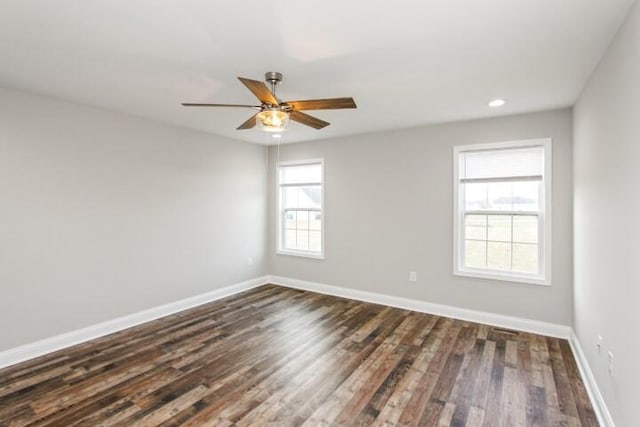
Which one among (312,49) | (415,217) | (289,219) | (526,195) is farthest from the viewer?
(289,219)

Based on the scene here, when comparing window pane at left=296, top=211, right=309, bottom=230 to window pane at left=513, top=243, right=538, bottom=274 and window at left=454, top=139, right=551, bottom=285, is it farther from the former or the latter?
window pane at left=513, top=243, right=538, bottom=274

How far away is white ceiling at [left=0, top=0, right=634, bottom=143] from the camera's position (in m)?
1.79

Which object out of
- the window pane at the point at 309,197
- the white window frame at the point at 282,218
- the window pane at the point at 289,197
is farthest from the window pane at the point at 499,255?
the window pane at the point at 289,197

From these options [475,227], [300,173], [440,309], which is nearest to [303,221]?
[300,173]

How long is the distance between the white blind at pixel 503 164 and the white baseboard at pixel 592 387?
1.86m

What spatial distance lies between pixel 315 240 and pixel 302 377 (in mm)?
2959

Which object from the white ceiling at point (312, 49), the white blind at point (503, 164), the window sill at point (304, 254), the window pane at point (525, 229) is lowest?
the window sill at point (304, 254)

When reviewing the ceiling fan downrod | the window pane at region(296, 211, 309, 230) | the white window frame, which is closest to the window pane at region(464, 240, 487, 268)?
the white window frame

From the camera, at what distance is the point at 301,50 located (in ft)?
7.32

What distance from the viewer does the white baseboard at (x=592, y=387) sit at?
2145mm

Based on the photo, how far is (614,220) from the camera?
2.05m

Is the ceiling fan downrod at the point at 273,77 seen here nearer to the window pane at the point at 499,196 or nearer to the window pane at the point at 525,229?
the window pane at the point at 499,196

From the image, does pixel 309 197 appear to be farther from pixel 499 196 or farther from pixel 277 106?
pixel 277 106

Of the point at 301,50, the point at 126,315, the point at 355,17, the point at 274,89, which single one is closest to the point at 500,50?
the point at 355,17
